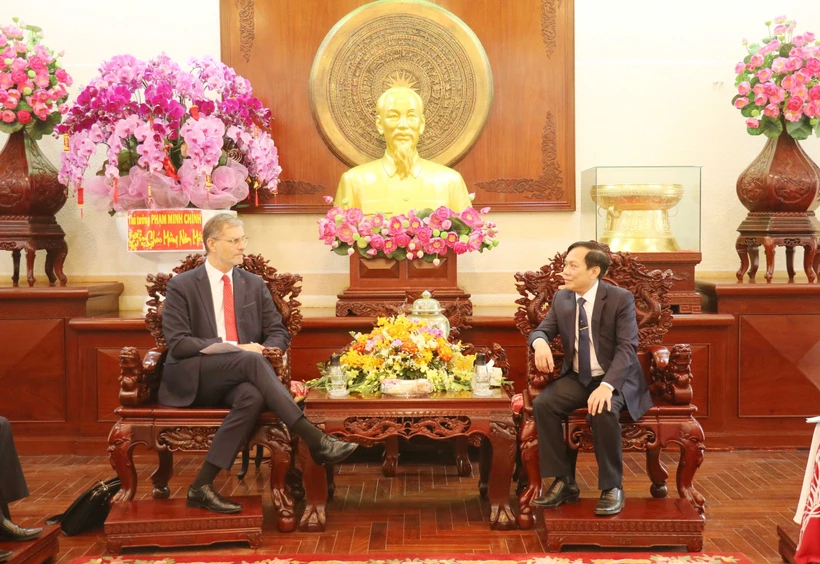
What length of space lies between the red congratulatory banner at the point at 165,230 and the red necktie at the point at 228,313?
0.92 metres

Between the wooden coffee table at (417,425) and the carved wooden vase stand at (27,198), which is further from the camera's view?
the carved wooden vase stand at (27,198)

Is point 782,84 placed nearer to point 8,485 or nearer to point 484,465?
point 484,465

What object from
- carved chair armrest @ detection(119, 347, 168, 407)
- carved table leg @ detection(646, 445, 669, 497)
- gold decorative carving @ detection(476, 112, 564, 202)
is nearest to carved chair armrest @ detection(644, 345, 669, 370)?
carved table leg @ detection(646, 445, 669, 497)

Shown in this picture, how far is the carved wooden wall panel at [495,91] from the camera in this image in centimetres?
554

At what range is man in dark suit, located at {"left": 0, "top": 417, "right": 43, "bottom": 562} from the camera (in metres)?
3.17

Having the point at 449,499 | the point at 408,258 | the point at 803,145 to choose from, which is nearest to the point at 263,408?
the point at 449,499

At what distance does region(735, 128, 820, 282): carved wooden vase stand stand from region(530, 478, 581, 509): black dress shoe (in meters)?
2.11

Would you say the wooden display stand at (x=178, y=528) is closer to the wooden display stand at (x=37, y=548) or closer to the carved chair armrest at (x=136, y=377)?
the wooden display stand at (x=37, y=548)

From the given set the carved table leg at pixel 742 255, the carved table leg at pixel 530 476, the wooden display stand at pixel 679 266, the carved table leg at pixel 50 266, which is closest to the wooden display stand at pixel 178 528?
the carved table leg at pixel 530 476

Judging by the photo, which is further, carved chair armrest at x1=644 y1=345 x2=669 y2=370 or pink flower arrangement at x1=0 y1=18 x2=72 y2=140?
pink flower arrangement at x1=0 y1=18 x2=72 y2=140

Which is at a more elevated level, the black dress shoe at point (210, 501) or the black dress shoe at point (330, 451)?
the black dress shoe at point (330, 451)

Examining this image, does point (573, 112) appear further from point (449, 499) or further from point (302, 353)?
point (449, 499)

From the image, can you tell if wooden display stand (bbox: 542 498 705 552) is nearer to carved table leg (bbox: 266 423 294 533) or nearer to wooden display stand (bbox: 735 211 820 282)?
carved table leg (bbox: 266 423 294 533)

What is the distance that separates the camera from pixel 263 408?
3.69 m
